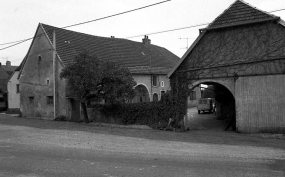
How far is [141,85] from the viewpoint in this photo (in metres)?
29.9

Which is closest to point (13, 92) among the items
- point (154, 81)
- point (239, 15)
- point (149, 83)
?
point (149, 83)

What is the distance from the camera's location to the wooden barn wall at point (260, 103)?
13.9 m

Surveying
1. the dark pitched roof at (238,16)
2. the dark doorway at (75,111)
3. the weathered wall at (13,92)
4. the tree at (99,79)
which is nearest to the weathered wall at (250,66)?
the dark pitched roof at (238,16)

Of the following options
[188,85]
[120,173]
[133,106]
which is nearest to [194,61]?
[188,85]

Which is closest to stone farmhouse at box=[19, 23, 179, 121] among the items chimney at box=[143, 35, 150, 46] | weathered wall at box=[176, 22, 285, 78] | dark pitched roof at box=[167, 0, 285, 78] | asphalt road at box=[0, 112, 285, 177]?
chimney at box=[143, 35, 150, 46]

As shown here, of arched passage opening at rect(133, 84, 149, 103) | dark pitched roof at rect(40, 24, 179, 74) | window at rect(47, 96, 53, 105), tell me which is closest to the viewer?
window at rect(47, 96, 53, 105)

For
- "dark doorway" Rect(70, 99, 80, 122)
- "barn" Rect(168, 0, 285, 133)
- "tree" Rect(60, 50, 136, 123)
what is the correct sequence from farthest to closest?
"dark doorway" Rect(70, 99, 80, 122)
"tree" Rect(60, 50, 136, 123)
"barn" Rect(168, 0, 285, 133)

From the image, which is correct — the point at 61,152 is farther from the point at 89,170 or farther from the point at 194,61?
the point at 194,61

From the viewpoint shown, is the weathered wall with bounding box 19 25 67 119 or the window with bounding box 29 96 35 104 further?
the window with bounding box 29 96 35 104

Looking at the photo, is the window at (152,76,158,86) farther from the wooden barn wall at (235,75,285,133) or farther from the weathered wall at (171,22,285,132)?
the wooden barn wall at (235,75,285,133)

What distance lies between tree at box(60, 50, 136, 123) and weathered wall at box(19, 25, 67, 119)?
4980 millimetres

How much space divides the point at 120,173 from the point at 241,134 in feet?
32.2

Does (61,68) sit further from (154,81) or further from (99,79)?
(154,81)

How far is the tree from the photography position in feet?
61.5
